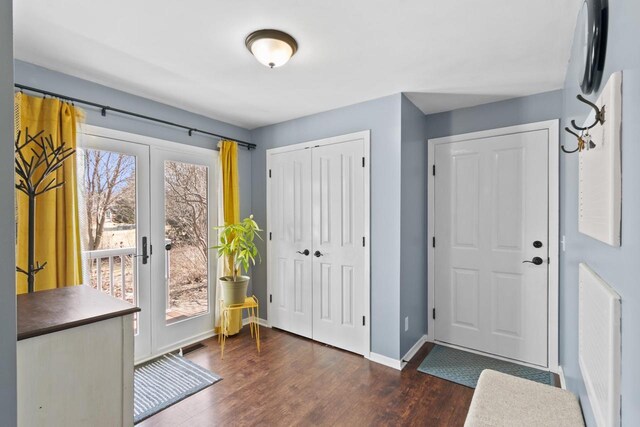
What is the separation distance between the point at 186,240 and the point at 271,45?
218 cm

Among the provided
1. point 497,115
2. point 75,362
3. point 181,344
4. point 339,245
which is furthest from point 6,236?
point 497,115

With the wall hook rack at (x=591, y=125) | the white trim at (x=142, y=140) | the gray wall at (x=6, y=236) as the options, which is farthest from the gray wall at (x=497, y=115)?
the gray wall at (x=6, y=236)

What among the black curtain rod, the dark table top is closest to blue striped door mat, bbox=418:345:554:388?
the dark table top

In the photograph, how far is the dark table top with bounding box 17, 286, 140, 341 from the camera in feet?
3.86

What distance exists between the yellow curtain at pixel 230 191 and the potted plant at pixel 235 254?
0.15 meters

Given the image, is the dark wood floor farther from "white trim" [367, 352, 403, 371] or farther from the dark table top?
the dark table top

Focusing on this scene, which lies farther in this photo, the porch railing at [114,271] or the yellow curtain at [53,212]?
the porch railing at [114,271]

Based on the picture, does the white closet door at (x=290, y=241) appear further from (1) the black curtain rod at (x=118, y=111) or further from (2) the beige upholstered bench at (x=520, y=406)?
(2) the beige upholstered bench at (x=520, y=406)

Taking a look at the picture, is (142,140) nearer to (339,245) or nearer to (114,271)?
(114,271)

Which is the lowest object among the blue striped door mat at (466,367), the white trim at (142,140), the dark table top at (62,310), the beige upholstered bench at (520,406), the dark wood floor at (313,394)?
the dark wood floor at (313,394)

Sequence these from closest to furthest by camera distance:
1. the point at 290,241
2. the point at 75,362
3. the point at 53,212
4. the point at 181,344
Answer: the point at 75,362 → the point at 53,212 → the point at 181,344 → the point at 290,241

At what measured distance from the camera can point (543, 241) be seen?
2707mm

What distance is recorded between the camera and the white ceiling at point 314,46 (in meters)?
1.64

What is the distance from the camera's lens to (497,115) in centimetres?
292
